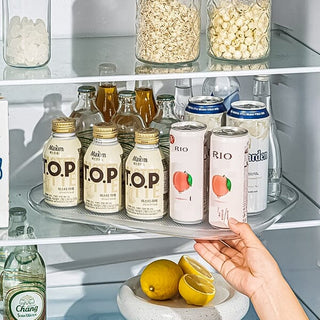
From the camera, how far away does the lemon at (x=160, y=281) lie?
87.5 inches

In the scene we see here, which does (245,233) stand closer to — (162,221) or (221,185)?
(221,185)

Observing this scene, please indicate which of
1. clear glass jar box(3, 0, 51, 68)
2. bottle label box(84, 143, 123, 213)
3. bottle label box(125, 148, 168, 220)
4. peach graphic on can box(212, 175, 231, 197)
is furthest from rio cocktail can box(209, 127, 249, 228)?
clear glass jar box(3, 0, 51, 68)

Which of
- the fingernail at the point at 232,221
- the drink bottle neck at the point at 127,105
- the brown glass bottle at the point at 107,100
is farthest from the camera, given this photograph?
the brown glass bottle at the point at 107,100

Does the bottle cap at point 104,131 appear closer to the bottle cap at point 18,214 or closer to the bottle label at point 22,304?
the bottle cap at point 18,214

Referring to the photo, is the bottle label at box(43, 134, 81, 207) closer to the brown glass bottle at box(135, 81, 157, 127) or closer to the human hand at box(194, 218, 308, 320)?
the brown glass bottle at box(135, 81, 157, 127)

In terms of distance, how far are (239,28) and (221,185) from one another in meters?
0.36

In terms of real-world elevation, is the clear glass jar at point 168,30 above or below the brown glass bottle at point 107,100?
above

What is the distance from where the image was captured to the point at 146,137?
1.95 meters

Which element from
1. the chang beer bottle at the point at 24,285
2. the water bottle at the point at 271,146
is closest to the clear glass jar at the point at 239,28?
the water bottle at the point at 271,146

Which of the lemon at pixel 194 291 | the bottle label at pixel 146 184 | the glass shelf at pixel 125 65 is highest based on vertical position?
the glass shelf at pixel 125 65

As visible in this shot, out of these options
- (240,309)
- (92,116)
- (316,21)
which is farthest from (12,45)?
(240,309)

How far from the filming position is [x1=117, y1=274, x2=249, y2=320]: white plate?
216 centimetres

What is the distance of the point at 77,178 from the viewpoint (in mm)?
2051

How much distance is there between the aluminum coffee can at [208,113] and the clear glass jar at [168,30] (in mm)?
106
